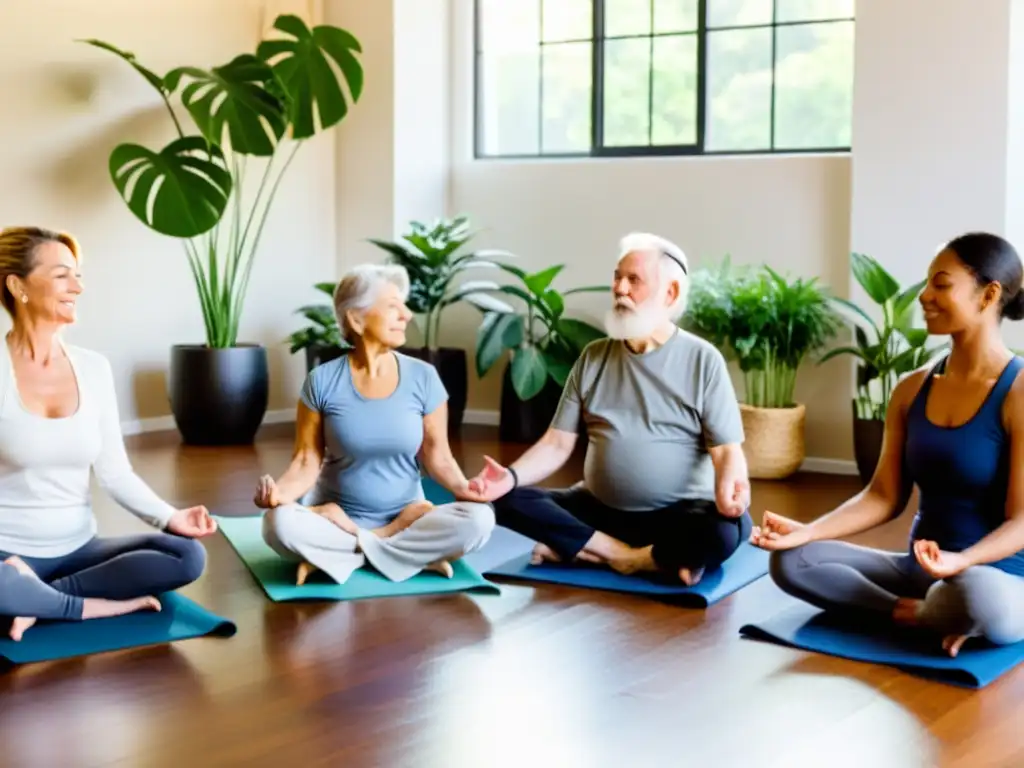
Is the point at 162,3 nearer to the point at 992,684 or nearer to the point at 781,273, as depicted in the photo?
the point at 781,273

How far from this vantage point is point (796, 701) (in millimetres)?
Result: 2898

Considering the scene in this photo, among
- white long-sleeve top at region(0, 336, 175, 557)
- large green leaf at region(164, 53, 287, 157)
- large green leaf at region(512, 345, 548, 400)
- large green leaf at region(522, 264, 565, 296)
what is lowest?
large green leaf at region(512, 345, 548, 400)

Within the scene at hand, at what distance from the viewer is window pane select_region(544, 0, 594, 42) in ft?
23.1

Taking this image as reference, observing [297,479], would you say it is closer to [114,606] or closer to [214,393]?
[114,606]

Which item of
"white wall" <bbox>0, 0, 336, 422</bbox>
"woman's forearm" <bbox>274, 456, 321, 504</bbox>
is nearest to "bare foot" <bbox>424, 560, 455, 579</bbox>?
"woman's forearm" <bbox>274, 456, 321, 504</bbox>

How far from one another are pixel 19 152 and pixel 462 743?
4395 millimetres

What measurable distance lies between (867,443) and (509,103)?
2842 millimetres

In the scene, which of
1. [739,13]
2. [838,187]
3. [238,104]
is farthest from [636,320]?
[739,13]

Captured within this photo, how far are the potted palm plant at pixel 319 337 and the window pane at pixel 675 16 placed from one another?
79.6 inches

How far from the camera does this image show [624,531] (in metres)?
3.98

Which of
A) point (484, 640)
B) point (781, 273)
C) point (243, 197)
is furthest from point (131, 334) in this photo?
point (484, 640)

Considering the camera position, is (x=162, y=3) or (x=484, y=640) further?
(x=162, y=3)

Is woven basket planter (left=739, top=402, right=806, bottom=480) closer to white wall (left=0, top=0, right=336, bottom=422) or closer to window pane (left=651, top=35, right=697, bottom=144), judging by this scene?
window pane (left=651, top=35, right=697, bottom=144)

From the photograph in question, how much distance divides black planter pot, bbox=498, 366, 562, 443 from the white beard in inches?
112
